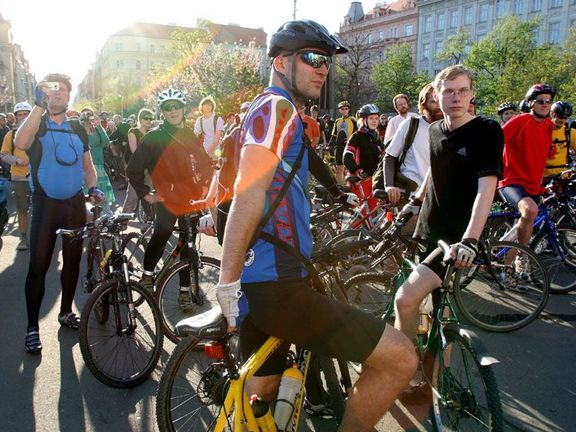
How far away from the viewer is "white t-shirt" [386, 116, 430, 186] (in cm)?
464

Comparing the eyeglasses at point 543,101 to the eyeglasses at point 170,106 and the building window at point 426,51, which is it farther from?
the building window at point 426,51

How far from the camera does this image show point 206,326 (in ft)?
6.08

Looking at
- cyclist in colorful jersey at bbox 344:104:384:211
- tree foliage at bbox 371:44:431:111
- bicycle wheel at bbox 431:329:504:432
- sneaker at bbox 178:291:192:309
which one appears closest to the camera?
bicycle wheel at bbox 431:329:504:432

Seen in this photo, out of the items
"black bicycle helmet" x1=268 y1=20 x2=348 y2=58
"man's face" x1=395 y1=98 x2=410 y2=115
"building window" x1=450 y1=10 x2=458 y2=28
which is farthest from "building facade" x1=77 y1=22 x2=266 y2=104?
"black bicycle helmet" x1=268 y1=20 x2=348 y2=58

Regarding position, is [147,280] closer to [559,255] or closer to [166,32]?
[559,255]

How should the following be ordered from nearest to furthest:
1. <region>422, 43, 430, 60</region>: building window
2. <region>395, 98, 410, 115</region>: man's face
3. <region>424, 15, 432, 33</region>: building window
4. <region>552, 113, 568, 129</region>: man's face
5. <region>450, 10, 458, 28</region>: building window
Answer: <region>552, 113, 568, 129</region>: man's face
<region>395, 98, 410, 115</region>: man's face
<region>450, 10, 458, 28</region>: building window
<region>424, 15, 432, 33</region>: building window
<region>422, 43, 430, 60</region>: building window

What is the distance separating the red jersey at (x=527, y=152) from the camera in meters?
5.45

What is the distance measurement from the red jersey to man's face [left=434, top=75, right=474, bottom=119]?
2.94 meters

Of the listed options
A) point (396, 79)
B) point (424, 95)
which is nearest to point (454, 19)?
point (396, 79)

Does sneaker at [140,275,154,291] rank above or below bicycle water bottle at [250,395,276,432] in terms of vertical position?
below

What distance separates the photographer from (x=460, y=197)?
9.78 ft

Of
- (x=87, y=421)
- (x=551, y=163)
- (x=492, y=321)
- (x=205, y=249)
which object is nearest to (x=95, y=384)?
(x=87, y=421)

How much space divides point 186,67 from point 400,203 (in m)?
32.7

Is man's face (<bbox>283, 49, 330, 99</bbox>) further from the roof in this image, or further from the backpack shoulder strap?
the roof
